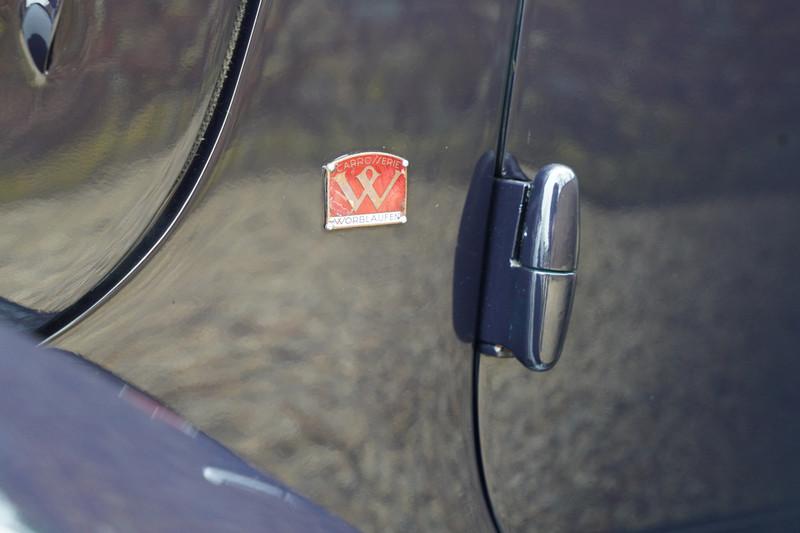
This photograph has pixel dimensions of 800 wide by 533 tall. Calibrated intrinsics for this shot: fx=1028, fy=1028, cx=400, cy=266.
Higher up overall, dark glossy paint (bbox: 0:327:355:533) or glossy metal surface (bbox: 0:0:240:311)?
glossy metal surface (bbox: 0:0:240:311)

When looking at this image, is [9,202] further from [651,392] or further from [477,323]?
[651,392]

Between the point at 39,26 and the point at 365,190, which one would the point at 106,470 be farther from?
the point at 365,190

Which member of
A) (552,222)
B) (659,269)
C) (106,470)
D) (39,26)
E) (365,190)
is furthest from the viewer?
(659,269)

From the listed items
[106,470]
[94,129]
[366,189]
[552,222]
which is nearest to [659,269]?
[552,222]

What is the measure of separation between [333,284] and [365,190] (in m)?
0.13

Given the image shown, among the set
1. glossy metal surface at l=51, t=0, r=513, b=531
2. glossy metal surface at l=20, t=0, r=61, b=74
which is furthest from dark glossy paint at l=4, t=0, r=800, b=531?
glossy metal surface at l=20, t=0, r=61, b=74

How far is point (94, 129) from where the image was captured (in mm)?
1181

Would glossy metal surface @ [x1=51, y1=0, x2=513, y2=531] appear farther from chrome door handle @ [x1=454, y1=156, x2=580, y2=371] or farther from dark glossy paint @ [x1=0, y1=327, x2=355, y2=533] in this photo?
dark glossy paint @ [x1=0, y1=327, x2=355, y2=533]

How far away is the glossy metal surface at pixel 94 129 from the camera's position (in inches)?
45.1

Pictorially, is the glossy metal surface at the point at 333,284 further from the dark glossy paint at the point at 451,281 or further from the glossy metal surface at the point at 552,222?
the glossy metal surface at the point at 552,222

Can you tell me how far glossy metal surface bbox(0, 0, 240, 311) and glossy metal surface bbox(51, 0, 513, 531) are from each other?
52mm

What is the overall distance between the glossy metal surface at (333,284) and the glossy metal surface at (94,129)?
0.05 meters

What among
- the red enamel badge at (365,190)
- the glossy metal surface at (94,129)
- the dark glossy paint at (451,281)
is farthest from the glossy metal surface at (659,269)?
the glossy metal surface at (94,129)

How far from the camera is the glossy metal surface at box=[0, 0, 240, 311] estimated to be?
45.1 inches
